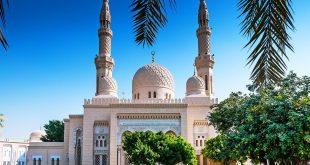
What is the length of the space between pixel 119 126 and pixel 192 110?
5807 millimetres

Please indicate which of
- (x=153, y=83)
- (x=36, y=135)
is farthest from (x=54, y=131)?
(x=153, y=83)

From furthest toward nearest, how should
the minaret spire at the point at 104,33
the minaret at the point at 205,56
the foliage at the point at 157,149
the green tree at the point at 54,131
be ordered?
the green tree at the point at 54,131, the minaret spire at the point at 104,33, the minaret at the point at 205,56, the foliage at the point at 157,149

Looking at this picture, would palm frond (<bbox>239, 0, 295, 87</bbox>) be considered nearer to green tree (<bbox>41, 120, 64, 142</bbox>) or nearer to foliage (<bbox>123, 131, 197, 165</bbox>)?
foliage (<bbox>123, 131, 197, 165</bbox>)

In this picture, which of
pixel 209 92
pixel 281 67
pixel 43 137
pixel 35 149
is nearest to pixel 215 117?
pixel 209 92

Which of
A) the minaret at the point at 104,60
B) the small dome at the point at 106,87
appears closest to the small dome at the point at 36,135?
Answer: the minaret at the point at 104,60

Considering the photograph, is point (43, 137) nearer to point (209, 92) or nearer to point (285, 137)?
point (209, 92)

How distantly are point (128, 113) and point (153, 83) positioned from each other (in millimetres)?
4589

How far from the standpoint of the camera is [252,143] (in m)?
11.7

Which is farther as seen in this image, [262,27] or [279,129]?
[279,129]

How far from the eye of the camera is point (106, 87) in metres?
28.0

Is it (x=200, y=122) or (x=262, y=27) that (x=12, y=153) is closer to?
(x=200, y=122)

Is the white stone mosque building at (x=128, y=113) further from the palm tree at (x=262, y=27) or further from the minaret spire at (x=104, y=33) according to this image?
the palm tree at (x=262, y=27)

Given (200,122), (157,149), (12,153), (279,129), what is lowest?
(12,153)

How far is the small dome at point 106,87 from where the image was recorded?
2794 centimetres
